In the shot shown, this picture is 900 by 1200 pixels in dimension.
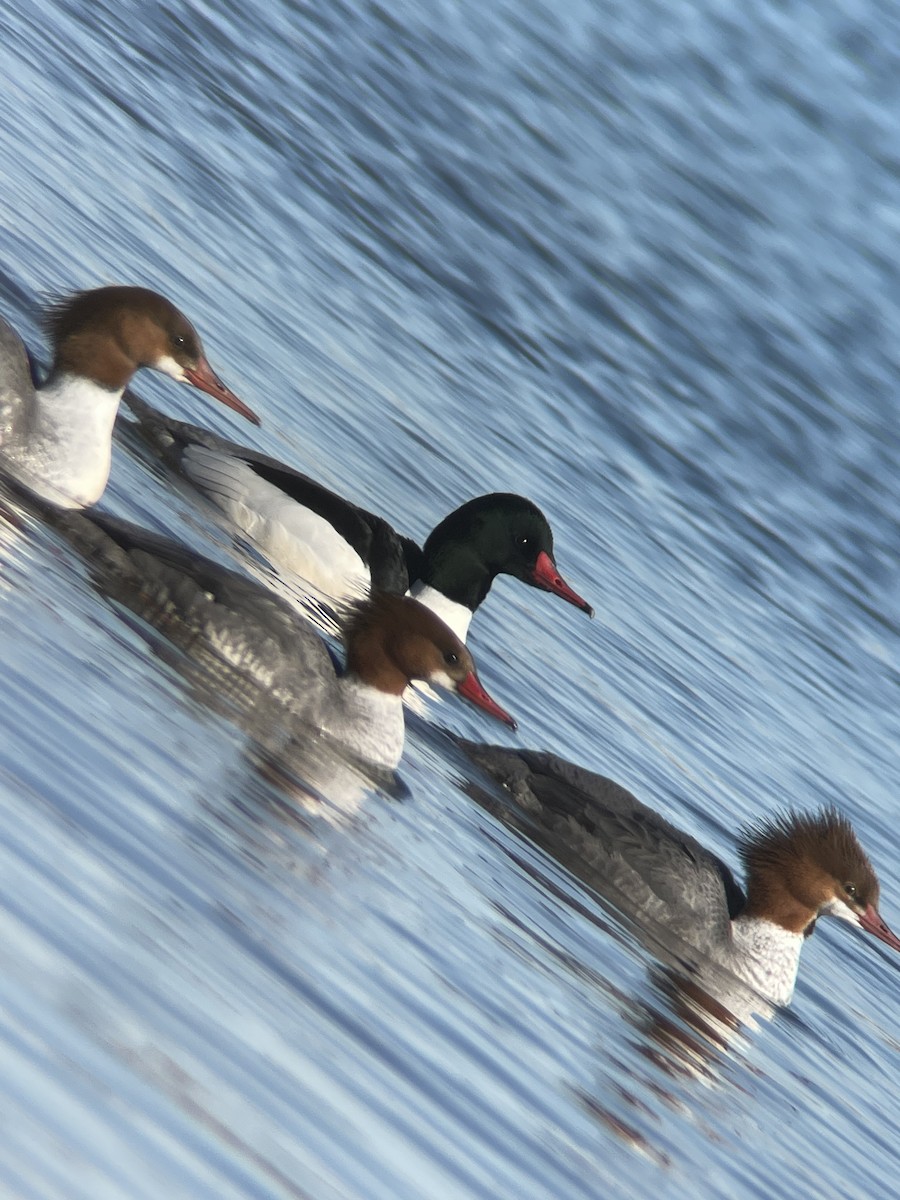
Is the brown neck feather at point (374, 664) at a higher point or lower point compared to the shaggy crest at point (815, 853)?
lower

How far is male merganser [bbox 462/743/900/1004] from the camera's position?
8.54m

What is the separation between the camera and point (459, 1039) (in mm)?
5898

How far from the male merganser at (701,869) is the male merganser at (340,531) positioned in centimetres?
141

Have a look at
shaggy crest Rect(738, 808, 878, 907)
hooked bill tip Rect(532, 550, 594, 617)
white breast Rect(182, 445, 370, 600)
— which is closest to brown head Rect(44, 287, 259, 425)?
white breast Rect(182, 445, 370, 600)

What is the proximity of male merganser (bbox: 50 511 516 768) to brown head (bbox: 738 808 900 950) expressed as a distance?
1.85 m

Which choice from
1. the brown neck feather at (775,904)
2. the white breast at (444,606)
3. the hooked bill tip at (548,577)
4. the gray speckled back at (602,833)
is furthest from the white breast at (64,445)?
the brown neck feather at (775,904)

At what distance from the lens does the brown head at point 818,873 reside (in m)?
9.45

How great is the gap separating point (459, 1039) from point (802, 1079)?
7.65ft

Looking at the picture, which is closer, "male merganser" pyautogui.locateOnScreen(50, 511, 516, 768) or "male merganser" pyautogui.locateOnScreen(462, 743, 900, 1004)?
"male merganser" pyautogui.locateOnScreen(50, 511, 516, 768)

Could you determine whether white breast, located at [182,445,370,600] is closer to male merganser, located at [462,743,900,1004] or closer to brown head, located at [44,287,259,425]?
brown head, located at [44,287,259,425]

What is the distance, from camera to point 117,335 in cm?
847

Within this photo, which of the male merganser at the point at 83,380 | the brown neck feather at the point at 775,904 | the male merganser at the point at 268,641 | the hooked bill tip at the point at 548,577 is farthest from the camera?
the hooked bill tip at the point at 548,577

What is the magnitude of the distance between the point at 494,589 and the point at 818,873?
3.10m

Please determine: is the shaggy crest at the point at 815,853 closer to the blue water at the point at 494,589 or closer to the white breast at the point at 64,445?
the blue water at the point at 494,589
